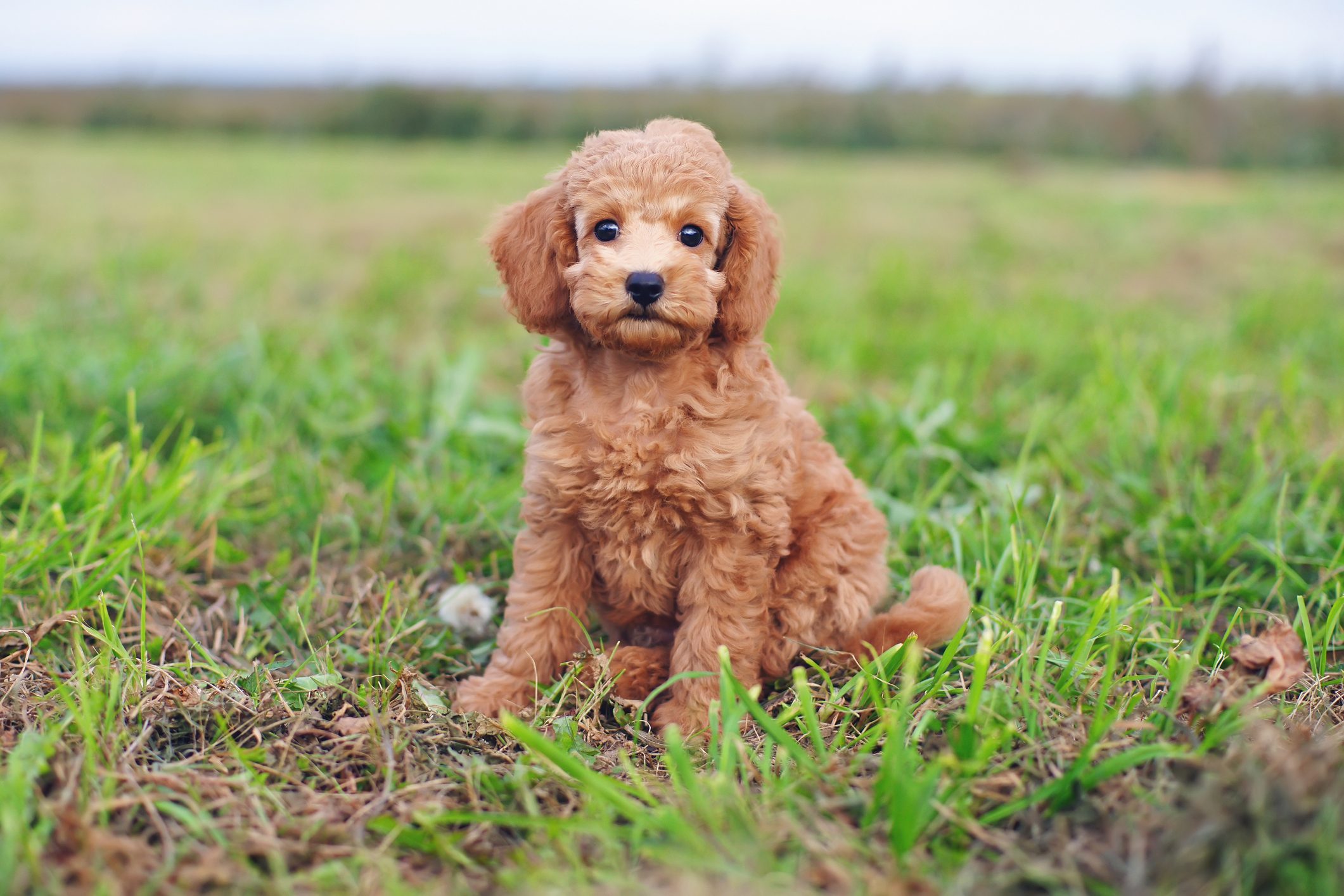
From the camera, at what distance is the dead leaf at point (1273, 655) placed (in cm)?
229

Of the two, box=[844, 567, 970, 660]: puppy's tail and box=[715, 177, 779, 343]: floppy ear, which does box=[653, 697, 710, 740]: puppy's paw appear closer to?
box=[844, 567, 970, 660]: puppy's tail

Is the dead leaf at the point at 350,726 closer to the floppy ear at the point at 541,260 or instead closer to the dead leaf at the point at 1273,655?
the floppy ear at the point at 541,260

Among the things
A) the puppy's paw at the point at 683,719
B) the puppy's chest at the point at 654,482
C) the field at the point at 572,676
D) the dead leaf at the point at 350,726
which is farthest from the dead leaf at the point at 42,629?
the puppy's paw at the point at 683,719

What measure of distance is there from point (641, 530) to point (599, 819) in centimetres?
74

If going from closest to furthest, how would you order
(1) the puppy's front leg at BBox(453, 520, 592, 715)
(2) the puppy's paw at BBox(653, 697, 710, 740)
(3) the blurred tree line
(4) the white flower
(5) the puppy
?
(5) the puppy → (2) the puppy's paw at BBox(653, 697, 710, 740) → (1) the puppy's front leg at BBox(453, 520, 592, 715) → (4) the white flower → (3) the blurred tree line

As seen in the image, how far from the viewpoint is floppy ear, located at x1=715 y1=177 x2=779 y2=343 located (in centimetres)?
243

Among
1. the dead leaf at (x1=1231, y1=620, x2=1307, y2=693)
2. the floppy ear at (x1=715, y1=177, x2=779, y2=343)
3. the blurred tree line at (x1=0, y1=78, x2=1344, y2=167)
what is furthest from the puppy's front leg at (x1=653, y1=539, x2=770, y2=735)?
the blurred tree line at (x1=0, y1=78, x2=1344, y2=167)

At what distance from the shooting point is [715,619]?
2463 mm

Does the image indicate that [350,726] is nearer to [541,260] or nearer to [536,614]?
[536,614]

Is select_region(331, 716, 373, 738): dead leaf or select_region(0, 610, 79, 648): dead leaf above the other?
select_region(0, 610, 79, 648): dead leaf

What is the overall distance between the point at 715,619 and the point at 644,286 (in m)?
0.85

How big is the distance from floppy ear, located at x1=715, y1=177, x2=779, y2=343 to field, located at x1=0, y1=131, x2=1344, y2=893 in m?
0.76

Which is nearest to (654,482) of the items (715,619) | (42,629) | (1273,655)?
(715,619)

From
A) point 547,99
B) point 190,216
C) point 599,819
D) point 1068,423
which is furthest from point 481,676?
point 547,99
